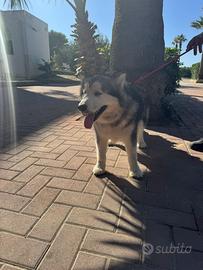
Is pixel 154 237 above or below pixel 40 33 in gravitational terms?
below

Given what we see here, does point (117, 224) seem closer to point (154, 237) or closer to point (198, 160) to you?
point (154, 237)

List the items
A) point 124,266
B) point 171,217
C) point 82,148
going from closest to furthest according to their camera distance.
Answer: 1. point 124,266
2. point 171,217
3. point 82,148

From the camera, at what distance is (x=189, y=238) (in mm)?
1981

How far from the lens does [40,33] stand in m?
24.3

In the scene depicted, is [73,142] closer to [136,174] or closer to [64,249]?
[136,174]

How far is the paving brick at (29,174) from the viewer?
289 centimetres

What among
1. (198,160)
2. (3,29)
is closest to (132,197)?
(198,160)

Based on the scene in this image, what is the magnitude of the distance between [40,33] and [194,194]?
25.0m

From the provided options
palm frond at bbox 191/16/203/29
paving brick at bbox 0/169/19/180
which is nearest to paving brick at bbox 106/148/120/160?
paving brick at bbox 0/169/19/180

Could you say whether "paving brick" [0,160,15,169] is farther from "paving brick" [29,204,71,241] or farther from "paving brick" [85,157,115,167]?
"paving brick" [29,204,71,241]

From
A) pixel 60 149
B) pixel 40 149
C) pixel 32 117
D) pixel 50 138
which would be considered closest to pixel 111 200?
pixel 60 149

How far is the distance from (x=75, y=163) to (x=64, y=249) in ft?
5.25

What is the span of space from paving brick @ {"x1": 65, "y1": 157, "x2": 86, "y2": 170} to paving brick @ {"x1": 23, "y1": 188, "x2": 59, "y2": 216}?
0.60 m

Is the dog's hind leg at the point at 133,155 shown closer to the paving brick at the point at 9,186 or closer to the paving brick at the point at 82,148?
the paving brick at the point at 82,148
